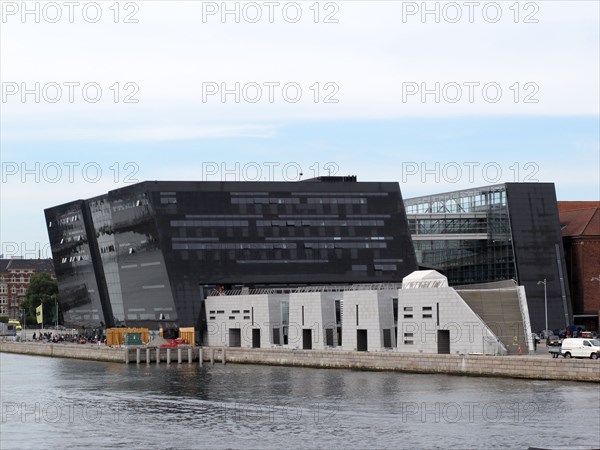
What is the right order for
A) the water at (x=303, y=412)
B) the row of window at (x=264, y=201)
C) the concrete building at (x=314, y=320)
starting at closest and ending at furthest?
the water at (x=303, y=412)
the concrete building at (x=314, y=320)
the row of window at (x=264, y=201)

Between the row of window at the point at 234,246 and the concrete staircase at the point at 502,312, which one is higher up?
the row of window at the point at 234,246

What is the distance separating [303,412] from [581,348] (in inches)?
1133

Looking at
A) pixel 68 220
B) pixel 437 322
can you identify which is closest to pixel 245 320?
pixel 437 322

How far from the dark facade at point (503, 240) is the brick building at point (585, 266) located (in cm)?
344

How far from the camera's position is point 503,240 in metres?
164

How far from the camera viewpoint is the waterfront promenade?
88.8 m

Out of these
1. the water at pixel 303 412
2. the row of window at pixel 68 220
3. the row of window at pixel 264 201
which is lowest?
the water at pixel 303 412

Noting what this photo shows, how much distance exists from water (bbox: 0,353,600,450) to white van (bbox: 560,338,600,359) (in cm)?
791

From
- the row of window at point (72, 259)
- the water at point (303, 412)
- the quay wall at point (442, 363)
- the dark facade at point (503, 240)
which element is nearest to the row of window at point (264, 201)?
the dark facade at point (503, 240)

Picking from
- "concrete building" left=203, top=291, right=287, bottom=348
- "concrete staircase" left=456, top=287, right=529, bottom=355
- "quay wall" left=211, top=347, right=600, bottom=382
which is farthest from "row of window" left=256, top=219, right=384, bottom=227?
"concrete staircase" left=456, top=287, right=529, bottom=355

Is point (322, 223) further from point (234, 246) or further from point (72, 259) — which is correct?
point (72, 259)

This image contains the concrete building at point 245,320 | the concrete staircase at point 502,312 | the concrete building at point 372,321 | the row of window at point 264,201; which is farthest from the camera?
the row of window at point 264,201

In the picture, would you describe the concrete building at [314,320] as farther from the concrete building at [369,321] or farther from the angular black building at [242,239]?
the angular black building at [242,239]

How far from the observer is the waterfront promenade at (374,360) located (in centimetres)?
8875
